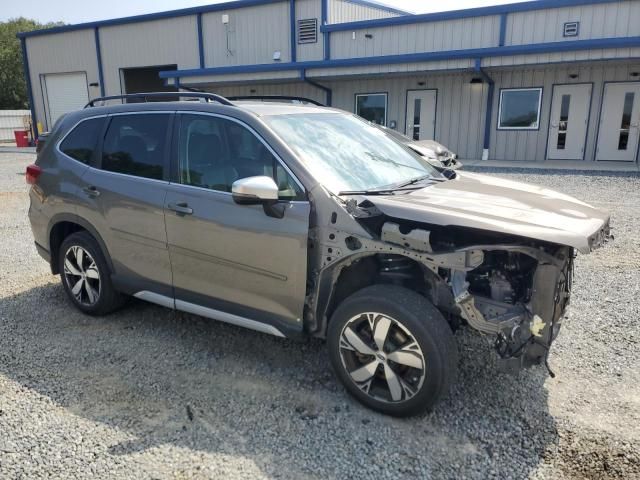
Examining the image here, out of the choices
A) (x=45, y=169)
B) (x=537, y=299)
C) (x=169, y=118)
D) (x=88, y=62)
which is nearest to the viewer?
(x=537, y=299)

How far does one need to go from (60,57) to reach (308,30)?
14.6 meters

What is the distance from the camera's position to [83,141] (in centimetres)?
447

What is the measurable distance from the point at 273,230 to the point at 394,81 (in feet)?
54.5

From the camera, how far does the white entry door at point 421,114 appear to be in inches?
711

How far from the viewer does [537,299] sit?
2.83 m

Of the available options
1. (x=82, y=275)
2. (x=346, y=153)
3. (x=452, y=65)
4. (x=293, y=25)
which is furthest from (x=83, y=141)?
(x=293, y=25)

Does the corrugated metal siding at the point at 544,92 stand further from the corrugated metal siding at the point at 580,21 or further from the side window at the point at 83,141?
the side window at the point at 83,141

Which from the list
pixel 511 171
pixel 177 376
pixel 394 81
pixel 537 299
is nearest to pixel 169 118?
pixel 177 376

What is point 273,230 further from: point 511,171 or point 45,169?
point 511,171

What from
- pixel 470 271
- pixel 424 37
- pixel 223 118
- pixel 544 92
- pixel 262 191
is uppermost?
pixel 424 37

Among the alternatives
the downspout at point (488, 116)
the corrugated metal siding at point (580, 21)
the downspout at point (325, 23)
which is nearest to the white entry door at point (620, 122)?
the corrugated metal siding at point (580, 21)

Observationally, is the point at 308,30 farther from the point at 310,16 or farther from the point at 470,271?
the point at 470,271

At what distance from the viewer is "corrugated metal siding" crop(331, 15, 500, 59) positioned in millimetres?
16531

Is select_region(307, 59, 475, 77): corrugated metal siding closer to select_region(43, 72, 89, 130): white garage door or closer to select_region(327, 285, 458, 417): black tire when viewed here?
select_region(327, 285, 458, 417): black tire
